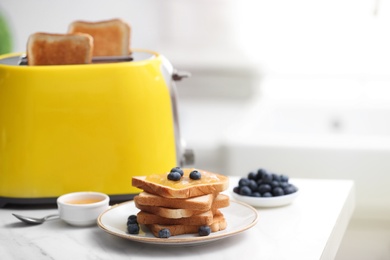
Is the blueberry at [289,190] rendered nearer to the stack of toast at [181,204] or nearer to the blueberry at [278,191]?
the blueberry at [278,191]

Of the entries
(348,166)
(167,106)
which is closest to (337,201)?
(167,106)

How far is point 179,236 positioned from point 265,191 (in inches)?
11.6

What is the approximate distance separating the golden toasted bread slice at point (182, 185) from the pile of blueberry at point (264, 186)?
195 mm

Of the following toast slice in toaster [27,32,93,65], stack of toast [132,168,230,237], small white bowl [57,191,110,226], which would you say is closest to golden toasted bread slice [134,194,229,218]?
stack of toast [132,168,230,237]

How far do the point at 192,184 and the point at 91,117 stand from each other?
0.29 m

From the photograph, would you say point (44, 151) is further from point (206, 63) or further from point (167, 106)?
point (206, 63)

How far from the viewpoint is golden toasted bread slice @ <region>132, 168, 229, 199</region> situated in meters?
1.23

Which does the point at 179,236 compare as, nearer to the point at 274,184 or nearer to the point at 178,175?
the point at 178,175

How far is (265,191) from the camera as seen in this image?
1.48 m

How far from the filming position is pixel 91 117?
145cm

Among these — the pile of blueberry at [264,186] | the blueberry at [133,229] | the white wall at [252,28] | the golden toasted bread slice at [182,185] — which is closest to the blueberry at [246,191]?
the pile of blueberry at [264,186]

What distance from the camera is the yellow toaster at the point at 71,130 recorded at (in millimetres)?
1443

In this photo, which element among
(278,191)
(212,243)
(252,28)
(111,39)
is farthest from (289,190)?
(252,28)

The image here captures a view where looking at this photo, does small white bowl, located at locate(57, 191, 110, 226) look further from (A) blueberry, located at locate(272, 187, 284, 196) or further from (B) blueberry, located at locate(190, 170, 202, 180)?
(A) blueberry, located at locate(272, 187, 284, 196)
